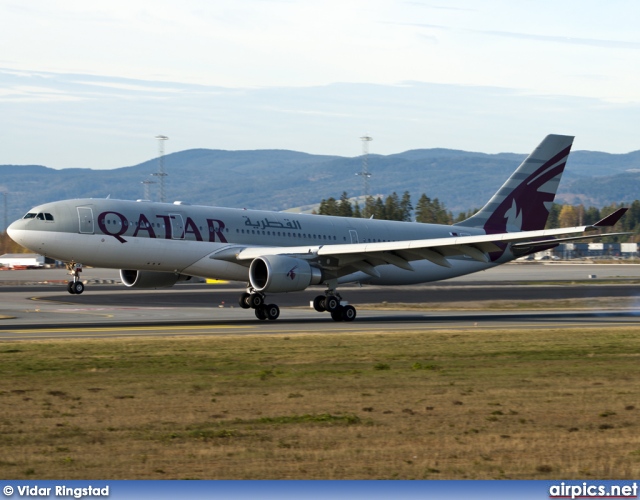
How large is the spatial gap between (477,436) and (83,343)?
17056 millimetres

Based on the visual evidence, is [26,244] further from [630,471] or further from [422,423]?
[630,471]

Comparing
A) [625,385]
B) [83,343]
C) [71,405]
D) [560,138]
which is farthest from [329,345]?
[560,138]

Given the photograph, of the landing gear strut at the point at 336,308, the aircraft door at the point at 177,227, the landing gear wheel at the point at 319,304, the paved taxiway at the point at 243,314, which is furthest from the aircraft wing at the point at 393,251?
the paved taxiway at the point at 243,314

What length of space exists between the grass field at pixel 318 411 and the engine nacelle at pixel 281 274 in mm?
11078

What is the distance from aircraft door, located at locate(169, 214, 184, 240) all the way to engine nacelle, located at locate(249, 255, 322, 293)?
3.33 meters

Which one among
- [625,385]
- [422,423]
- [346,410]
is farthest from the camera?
[625,385]

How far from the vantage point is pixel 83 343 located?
28703 millimetres

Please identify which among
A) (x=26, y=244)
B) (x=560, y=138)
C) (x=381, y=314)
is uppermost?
(x=560, y=138)

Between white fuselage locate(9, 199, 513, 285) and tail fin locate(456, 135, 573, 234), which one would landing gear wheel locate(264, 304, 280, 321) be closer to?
white fuselage locate(9, 199, 513, 285)

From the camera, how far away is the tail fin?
51125mm

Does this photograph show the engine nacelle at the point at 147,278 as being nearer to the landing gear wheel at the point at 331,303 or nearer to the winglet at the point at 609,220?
the landing gear wheel at the point at 331,303

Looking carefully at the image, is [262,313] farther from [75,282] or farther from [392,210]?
[392,210]

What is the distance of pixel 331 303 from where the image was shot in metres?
42.6

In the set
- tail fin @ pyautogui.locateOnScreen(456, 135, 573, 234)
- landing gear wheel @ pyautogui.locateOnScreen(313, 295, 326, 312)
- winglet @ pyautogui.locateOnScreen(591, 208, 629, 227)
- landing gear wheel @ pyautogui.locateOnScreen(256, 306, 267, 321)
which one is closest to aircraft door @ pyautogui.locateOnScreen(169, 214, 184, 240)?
landing gear wheel @ pyautogui.locateOnScreen(256, 306, 267, 321)
